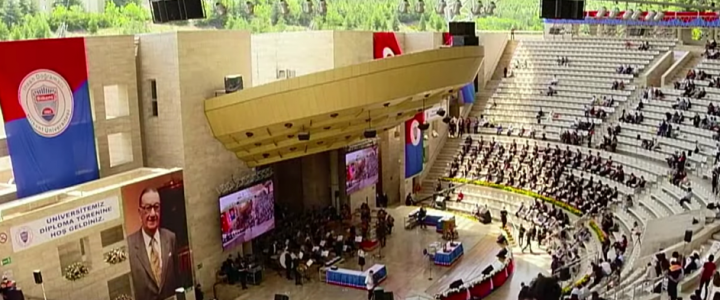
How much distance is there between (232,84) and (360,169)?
9819mm

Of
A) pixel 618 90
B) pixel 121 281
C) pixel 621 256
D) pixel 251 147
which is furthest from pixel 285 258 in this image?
pixel 618 90

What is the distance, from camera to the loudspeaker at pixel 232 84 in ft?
79.9

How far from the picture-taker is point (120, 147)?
23.6 metres

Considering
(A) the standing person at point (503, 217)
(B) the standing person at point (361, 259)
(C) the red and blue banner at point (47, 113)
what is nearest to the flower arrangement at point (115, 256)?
(C) the red and blue banner at point (47, 113)

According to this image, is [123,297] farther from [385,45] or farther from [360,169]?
[385,45]

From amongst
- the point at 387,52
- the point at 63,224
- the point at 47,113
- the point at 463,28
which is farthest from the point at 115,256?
the point at 387,52

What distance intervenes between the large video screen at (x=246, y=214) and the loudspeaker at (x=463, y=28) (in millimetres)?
8492

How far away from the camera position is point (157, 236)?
21.8m

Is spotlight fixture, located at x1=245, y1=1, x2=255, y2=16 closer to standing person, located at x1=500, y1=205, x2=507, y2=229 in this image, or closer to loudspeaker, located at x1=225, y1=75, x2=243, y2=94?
loudspeaker, located at x1=225, y1=75, x2=243, y2=94

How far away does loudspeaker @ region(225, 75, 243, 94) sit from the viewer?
24359 millimetres

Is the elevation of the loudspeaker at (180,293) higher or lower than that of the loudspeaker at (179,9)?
lower

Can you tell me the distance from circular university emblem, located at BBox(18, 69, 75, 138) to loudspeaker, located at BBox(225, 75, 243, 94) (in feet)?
16.6

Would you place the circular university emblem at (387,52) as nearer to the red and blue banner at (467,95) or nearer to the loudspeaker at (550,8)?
the red and blue banner at (467,95)

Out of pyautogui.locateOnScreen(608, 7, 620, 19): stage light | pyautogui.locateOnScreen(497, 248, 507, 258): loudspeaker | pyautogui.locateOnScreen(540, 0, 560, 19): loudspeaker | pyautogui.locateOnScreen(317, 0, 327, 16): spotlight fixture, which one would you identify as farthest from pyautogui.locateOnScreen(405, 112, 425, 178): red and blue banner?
pyautogui.locateOnScreen(540, 0, 560, 19): loudspeaker
